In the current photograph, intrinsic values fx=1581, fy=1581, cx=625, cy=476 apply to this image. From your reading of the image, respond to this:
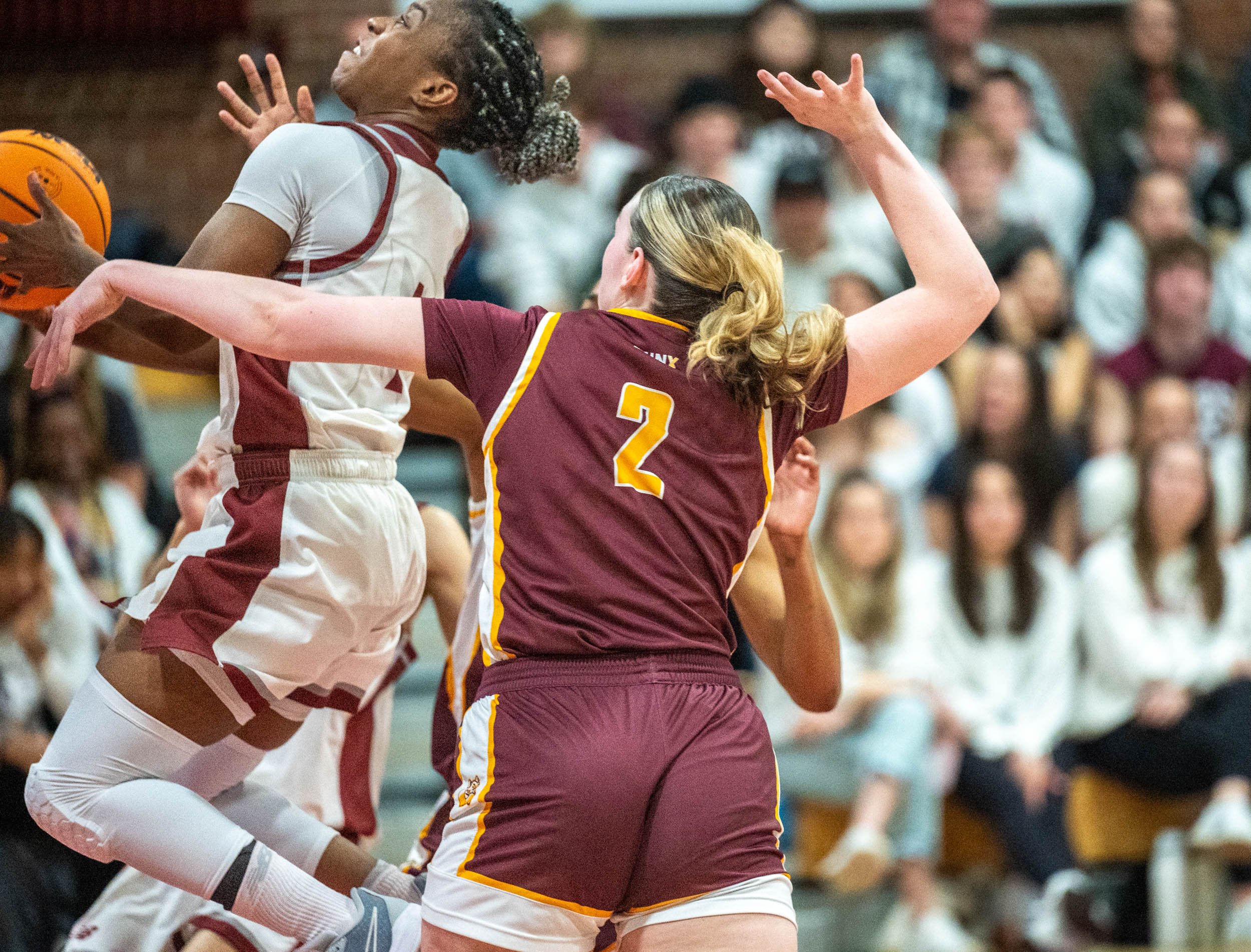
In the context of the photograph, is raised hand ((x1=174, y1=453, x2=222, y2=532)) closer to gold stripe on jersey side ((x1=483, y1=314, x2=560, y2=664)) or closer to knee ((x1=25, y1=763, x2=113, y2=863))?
knee ((x1=25, y1=763, x2=113, y2=863))

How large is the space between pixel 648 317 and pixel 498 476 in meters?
0.35

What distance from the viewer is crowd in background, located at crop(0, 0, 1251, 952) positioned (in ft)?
18.6

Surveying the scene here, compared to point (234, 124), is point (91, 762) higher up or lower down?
lower down

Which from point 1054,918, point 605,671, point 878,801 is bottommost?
point 1054,918

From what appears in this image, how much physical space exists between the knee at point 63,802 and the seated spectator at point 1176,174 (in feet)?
20.6

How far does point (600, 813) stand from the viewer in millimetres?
2252

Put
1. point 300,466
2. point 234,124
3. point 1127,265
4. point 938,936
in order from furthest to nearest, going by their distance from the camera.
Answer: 1. point 1127,265
2. point 938,936
3. point 234,124
4. point 300,466

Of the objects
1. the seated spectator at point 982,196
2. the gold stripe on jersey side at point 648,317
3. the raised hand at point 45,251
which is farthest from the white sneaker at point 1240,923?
the raised hand at point 45,251

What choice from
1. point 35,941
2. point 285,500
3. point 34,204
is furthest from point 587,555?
point 35,941

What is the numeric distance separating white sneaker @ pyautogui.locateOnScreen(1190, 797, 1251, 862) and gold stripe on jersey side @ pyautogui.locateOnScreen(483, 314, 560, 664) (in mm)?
4202

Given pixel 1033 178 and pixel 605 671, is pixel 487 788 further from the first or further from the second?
pixel 1033 178

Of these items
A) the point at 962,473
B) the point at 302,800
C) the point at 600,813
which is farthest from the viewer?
the point at 962,473

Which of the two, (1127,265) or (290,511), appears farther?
(1127,265)

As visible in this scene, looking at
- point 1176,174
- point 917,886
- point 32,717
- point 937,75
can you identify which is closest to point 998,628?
point 917,886
